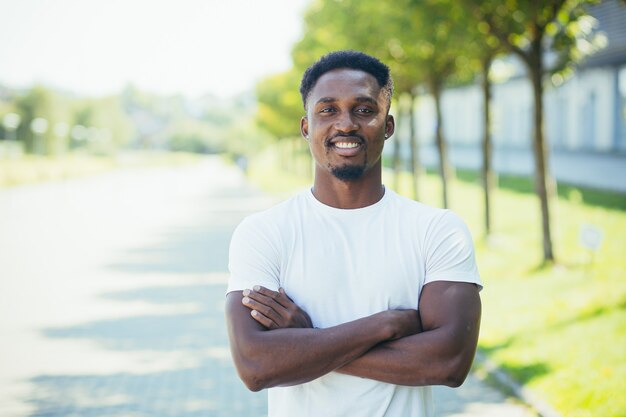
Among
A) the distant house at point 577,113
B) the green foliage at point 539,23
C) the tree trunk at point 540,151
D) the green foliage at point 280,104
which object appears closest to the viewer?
the green foliage at point 539,23

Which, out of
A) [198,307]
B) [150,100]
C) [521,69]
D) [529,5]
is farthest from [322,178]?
[150,100]

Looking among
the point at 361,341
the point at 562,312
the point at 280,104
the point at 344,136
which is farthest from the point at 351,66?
the point at 280,104

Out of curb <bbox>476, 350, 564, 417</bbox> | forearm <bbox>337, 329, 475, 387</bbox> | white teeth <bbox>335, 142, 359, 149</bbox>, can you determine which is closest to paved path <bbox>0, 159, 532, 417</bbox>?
curb <bbox>476, 350, 564, 417</bbox>

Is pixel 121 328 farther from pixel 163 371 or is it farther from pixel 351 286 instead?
pixel 351 286

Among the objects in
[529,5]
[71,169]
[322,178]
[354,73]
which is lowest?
[71,169]

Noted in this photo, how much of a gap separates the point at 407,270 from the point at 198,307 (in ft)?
28.6

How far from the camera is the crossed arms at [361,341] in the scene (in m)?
2.49

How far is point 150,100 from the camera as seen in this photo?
196875 millimetres

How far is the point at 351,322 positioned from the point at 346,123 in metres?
0.62

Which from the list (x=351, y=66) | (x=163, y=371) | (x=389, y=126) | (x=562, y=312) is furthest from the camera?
(x=562, y=312)

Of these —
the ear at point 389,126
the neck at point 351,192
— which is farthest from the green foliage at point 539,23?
the neck at point 351,192

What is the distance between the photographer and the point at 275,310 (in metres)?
2.52

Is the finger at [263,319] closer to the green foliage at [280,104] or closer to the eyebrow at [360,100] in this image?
the eyebrow at [360,100]

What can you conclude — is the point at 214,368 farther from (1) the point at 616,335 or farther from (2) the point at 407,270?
(2) the point at 407,270
